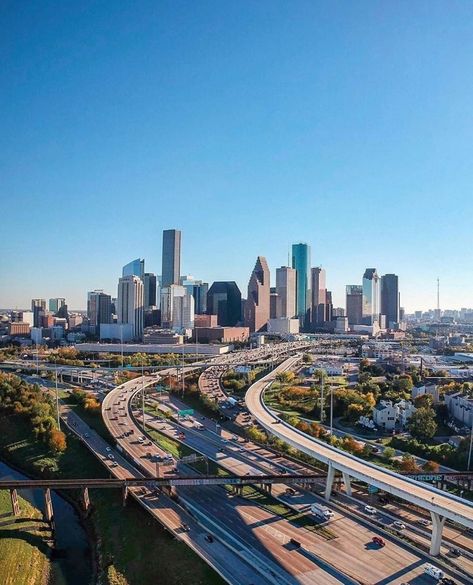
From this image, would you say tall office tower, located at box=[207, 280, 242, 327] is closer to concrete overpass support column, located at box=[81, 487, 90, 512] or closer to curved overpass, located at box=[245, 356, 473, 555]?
curved overpass, located at box=[245, 356, 473, 555]

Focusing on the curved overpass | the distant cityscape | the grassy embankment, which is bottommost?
the grassy embankment

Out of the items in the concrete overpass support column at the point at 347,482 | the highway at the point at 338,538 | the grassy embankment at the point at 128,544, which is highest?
the concrete overpass support column at the point at 347,482

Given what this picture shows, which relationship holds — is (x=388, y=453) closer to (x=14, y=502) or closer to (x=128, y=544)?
(x=128, y=544)

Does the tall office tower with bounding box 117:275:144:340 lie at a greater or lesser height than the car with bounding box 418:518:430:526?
greater

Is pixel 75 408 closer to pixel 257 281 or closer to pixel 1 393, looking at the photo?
pixel 1 393

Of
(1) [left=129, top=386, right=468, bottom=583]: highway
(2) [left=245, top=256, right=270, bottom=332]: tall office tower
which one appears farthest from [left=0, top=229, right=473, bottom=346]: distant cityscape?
(1) [left=129, top=386, right=468, bottom=583]: highway

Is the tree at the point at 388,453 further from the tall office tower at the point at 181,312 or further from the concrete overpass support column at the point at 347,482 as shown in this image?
the tall office tower at the point at 181,312

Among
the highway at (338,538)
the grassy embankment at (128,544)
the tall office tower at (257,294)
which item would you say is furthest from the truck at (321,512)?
the tall office tower at (257,294)
